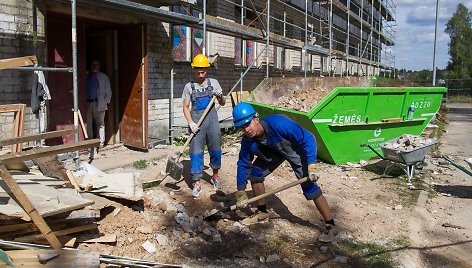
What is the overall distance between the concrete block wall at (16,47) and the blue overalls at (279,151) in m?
3.61

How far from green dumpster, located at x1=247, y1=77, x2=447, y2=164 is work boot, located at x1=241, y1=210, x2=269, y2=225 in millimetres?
2768

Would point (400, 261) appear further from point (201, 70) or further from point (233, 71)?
point (233, 71)

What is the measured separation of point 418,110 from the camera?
9836 mm

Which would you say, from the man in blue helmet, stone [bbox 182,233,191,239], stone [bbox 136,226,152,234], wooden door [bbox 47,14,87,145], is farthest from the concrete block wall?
the man in blue helmet

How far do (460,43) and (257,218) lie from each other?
57023 millimetres

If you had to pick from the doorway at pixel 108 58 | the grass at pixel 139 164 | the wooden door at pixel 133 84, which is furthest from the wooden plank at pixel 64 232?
the doorway at pixel 108 58

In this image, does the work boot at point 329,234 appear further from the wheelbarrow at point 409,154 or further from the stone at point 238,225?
the wheelbarrow at point 409,154

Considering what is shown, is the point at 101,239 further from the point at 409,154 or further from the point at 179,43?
the point at 179,43

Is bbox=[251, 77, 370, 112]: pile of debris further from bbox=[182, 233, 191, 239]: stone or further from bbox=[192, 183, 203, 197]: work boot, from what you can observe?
bbox=[182, 233, 191, 239]: stone

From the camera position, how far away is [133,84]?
29.2 ft

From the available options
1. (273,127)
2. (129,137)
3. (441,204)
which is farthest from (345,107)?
(129,137)

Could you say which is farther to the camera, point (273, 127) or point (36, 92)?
point (36, 92)

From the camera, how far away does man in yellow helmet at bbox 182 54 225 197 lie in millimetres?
5789

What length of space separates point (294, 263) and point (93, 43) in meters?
6.83
